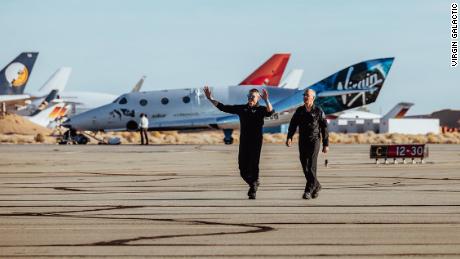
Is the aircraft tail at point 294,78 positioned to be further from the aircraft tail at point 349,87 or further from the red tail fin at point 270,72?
the aircraft tail at point 349,87

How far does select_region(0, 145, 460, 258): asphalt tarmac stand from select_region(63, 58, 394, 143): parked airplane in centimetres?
2626

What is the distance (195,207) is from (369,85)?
121 feet

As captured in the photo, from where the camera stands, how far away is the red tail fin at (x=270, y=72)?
58.2 metres

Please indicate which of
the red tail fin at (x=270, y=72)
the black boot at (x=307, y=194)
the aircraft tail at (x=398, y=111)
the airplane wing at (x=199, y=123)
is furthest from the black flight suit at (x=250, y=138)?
the aircraft tail at (x=398, y=111)

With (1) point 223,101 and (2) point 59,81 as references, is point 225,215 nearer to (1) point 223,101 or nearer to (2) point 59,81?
(1) point 223,101

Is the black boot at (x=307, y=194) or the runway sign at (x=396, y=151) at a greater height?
the runway sign at (x=396, y=151)

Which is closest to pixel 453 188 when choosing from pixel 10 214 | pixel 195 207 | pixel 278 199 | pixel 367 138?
pixel 278 199

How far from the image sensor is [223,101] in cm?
4975

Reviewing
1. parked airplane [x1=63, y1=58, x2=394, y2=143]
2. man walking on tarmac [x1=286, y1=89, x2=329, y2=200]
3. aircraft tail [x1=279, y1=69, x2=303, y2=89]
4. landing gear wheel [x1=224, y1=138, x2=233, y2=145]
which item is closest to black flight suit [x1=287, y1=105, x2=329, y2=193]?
man walking on tarmac [x1=286, y1=89, x2=329, y2=200]

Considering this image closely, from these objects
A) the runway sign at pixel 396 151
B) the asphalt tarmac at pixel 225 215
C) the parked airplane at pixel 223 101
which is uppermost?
the parked airplane at pixel 223 101

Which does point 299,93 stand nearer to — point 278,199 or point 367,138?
point 367,138

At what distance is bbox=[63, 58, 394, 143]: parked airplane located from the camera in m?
49.5

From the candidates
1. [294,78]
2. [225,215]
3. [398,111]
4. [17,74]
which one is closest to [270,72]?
[294,78]

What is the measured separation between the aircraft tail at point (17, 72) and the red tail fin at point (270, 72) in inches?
1290
